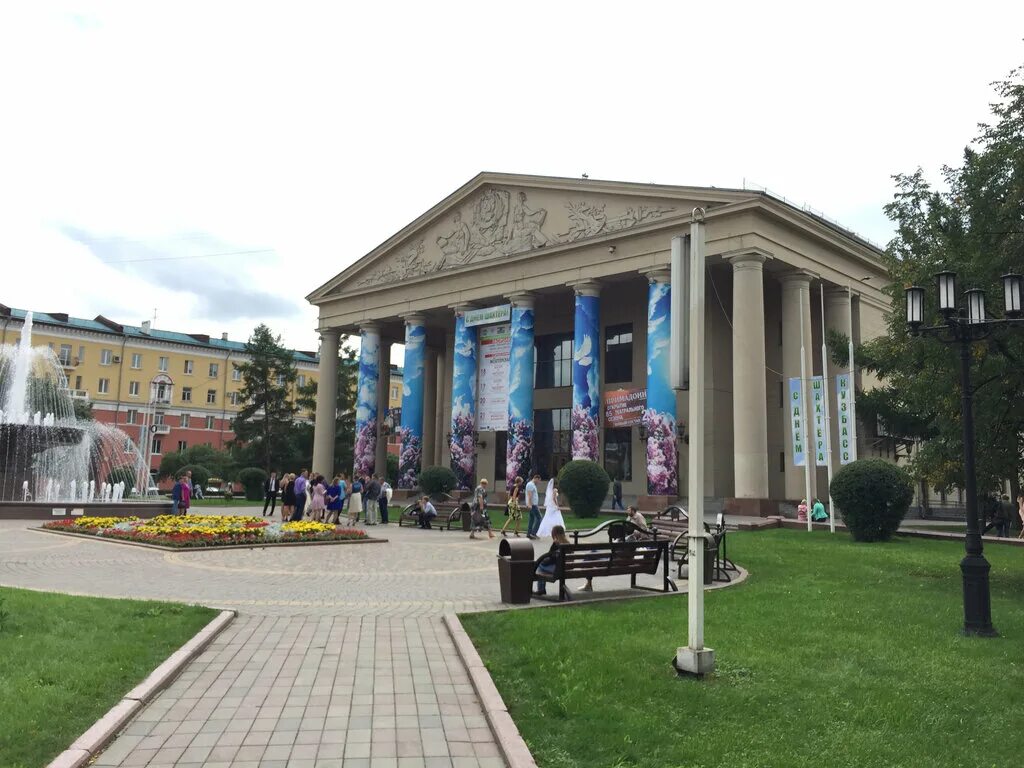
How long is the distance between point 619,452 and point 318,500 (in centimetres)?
1770

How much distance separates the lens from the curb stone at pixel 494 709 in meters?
4.94

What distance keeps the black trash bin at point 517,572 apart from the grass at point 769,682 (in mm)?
760

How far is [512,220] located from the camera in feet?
129

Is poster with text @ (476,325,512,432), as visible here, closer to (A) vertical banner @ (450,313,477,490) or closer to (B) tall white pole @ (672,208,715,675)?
(A) vertical banner @ (450,313,477,490)

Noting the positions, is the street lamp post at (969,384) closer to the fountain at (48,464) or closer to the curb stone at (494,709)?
the curb stone at (494,709)

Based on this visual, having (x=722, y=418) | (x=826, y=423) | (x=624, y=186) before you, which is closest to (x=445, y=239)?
(x=624, y=186)

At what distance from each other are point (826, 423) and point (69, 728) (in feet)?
78.8

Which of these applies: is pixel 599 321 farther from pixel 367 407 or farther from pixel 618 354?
pixel 367 407

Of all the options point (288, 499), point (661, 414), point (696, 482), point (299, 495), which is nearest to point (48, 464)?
point (288, 499)

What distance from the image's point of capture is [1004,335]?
39.5 feet

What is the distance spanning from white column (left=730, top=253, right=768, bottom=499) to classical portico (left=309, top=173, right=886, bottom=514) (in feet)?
0.18

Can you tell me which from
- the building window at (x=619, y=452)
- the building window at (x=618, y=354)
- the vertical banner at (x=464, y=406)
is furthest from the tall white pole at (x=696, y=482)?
the vertical banner at (x=464, y=406)

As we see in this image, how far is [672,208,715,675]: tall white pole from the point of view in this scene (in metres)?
6.70

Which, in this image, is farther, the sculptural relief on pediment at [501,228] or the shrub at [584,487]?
the sculptural relief on pediment at [501,228]
